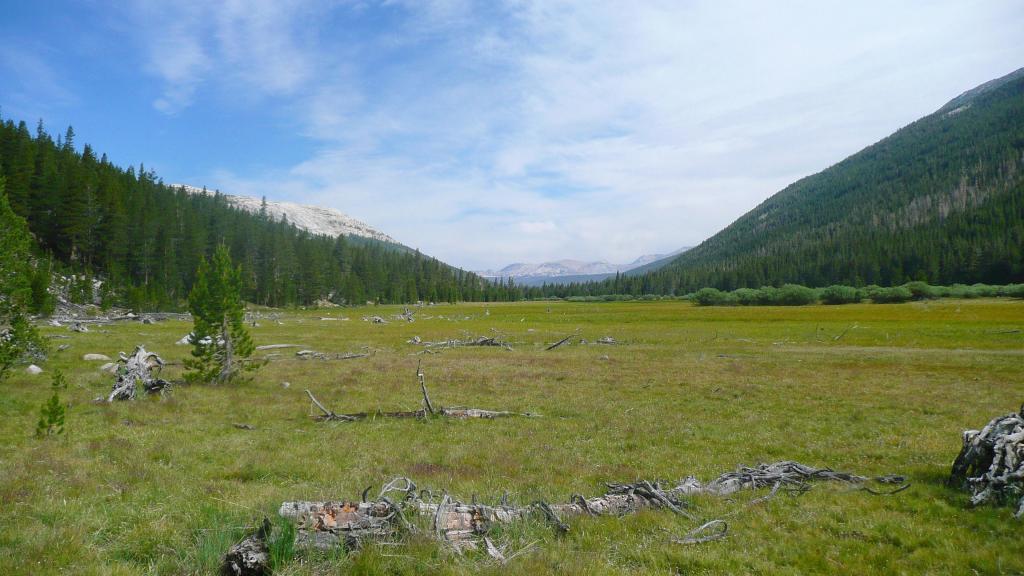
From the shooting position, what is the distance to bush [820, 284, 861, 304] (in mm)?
122275

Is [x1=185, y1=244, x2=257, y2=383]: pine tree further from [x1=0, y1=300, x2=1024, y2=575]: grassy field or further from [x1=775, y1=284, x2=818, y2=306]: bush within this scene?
[x1=775, y1=284, x2=818, y2=306]: bush

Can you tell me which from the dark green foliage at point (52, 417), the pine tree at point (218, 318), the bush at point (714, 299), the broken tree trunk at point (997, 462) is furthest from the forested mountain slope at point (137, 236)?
the bush at point (714, 299)

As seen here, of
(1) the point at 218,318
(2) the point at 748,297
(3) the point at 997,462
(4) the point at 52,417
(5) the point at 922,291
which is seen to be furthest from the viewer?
(2) the point at 748,297

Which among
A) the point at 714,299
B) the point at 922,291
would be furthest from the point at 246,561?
the point at 922,291

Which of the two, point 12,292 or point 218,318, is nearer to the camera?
point 12,292

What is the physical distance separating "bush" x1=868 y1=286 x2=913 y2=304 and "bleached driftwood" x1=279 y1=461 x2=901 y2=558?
136m

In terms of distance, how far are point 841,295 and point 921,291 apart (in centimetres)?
1666

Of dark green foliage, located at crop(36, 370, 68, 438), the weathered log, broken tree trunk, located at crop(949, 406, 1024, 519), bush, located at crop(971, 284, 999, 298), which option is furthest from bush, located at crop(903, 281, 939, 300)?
dark green foliage, located at crop(36, 370, 68, 438)

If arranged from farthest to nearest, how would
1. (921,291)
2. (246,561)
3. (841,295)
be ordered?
(841,295) < (921,291) < (246,561)

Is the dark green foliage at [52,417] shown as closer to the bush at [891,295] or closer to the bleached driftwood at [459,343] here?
the bleached driftwood at [459,343]

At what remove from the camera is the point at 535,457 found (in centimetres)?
1423

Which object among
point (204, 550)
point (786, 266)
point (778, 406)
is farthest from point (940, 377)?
point (786, 266)

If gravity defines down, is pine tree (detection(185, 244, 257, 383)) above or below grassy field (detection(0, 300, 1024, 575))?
above

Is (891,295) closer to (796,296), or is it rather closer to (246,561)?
(796,296)
